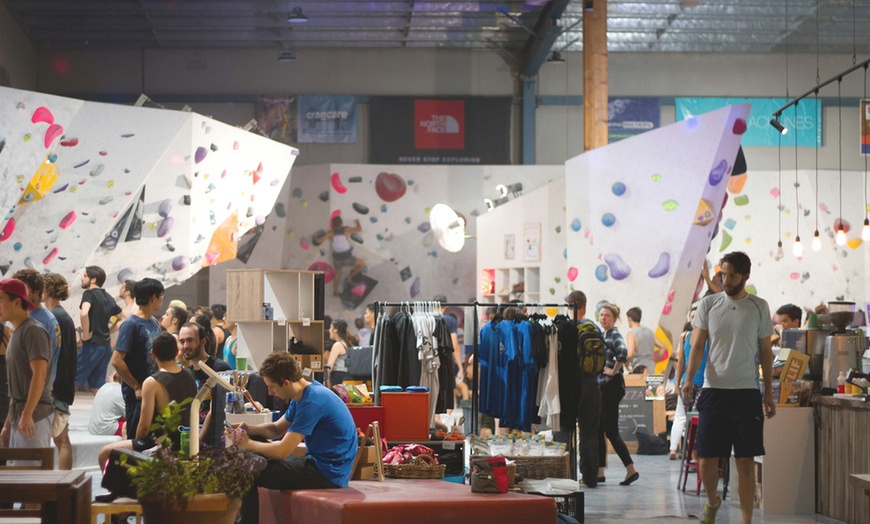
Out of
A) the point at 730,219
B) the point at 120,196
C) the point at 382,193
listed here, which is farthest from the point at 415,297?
the point at 120,196

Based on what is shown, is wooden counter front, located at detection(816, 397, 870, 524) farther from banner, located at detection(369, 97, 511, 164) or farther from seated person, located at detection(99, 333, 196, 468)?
banner, located at detection(369, 97, 511, 164)

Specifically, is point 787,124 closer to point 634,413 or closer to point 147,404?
point 634,413

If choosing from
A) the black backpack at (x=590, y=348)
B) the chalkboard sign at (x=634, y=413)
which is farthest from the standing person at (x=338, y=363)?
the black backpack at (x=590, y=348)

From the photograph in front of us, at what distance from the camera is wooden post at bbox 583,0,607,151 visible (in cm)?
1351

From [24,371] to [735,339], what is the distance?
3657mm

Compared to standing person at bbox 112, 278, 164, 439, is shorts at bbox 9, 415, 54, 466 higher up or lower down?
lower down

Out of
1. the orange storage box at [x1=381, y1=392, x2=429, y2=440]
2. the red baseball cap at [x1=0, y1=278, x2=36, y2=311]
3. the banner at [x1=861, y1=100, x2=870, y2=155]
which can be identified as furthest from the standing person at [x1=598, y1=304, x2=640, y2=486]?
the banner at [x1=861, y1=100, x2=870, y2=155]

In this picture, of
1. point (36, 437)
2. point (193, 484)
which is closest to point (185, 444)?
point (193, 484)

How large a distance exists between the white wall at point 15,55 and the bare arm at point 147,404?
43.4 ft

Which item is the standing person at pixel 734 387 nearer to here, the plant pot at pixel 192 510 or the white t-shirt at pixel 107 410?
the plant pot at pixel 192 510

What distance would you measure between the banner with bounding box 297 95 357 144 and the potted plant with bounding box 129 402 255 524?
15.3 meters

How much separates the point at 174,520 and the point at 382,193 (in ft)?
45.1

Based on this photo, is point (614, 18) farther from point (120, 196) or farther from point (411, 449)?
point (411, 449)

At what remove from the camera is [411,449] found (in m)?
6.31
